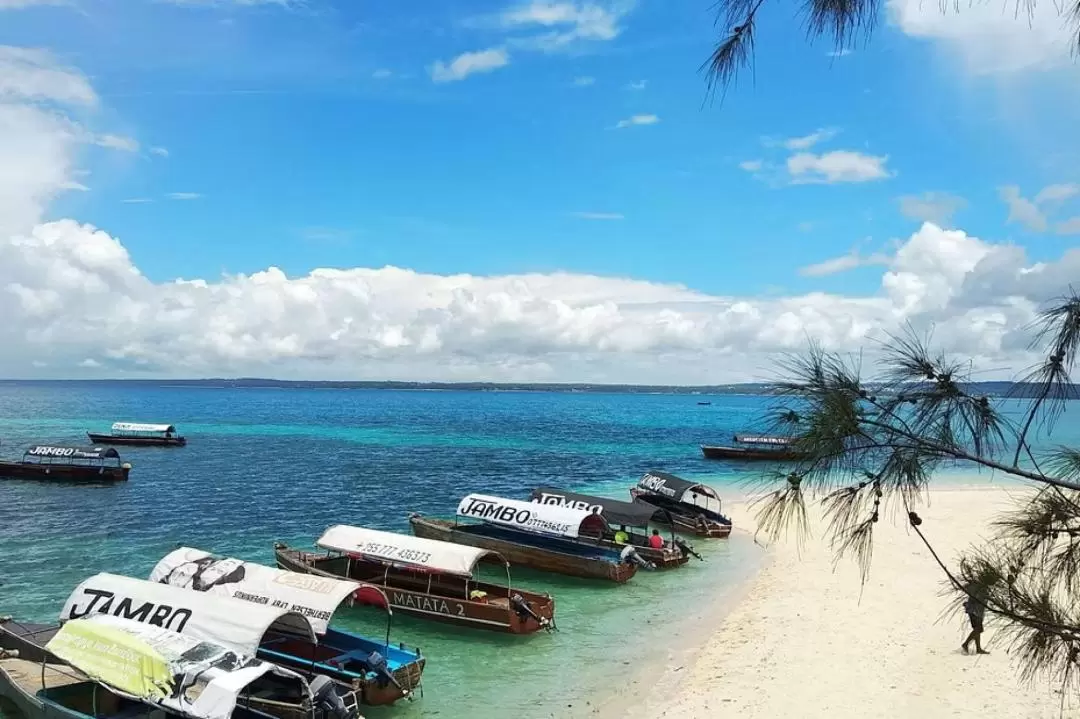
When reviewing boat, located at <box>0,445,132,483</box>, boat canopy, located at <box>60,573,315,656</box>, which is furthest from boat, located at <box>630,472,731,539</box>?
boat, located at <box>0,445,132,483</box>

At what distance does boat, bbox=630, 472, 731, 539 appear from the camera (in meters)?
37.6

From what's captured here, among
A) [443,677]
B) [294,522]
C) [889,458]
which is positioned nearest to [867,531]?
[889,458]

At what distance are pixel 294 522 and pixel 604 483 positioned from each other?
80.9 ft

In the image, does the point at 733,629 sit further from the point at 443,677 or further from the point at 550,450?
the point at 550,450

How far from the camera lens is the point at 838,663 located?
19.5 metres

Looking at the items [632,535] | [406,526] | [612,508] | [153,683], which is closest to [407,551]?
[153,683]

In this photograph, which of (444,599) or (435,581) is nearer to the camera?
(444,599)

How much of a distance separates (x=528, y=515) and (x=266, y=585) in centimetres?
1337

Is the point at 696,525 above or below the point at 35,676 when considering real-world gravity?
below

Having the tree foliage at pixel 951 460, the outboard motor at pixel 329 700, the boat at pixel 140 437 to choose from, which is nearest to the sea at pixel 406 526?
the tree foliage at pixel 951 460

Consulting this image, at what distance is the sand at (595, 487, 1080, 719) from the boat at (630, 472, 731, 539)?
777 centimetres

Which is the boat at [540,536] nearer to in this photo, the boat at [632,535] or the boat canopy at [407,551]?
the boat at [632,535]

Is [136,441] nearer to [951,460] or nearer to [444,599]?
[444,599]

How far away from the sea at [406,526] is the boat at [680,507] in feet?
3.13
